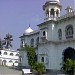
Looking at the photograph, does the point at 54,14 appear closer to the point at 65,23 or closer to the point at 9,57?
the point at 65,23

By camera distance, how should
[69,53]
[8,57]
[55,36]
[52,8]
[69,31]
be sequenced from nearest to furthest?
[69,31], [69,53], [55,36], [52,8], [8,57]

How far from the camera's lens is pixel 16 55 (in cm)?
5416

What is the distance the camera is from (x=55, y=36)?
97.2 feet

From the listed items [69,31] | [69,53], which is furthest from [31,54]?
[69,31]

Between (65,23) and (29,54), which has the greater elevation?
(65,23)

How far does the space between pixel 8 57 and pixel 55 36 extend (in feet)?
84.7

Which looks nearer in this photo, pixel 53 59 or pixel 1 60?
pixel 53 59

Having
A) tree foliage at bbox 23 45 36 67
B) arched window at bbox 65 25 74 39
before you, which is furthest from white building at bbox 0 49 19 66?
arched window at bbox 65 25 74 39

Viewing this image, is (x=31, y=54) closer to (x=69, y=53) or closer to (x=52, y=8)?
(x=69, y=53)

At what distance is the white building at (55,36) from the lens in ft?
90.9

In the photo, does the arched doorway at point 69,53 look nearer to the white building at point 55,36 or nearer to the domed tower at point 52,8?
the white building at point 55,36

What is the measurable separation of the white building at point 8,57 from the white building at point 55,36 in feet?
72.7

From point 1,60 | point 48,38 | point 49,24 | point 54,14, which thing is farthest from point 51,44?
point 1,60

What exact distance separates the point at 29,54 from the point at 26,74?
851cm
